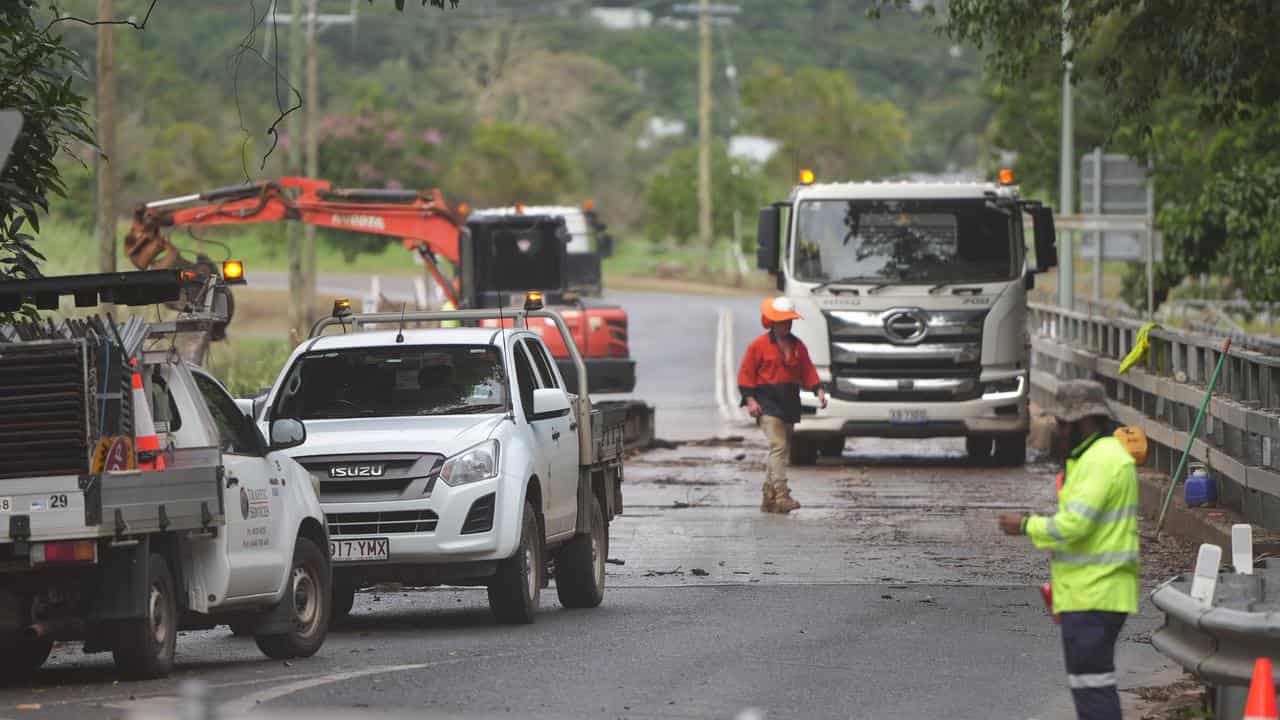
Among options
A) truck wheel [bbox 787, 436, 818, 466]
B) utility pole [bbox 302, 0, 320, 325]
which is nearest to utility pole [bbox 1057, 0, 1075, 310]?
truck wheel [bbox 787, 436, 818, 466]

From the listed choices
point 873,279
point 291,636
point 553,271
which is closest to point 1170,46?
point 873,279

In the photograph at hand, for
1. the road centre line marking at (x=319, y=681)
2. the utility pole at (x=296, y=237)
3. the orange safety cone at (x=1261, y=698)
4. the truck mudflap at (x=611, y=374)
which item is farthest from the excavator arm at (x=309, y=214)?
the orange safety cone at (x=1261, y=698)

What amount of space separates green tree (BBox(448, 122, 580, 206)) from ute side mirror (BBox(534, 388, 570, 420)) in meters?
62.5

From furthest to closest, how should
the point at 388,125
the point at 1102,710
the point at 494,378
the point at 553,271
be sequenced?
the point at 388,125, the point at 553,271, the point at 494,378, the point at 1102,710

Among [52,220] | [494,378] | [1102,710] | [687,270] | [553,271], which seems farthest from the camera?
[687,270]

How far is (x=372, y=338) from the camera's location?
14195mm

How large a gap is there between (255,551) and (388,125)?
5646 cm

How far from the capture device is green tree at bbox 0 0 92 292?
14.0 m

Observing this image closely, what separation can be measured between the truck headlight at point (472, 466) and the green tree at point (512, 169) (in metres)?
63.4

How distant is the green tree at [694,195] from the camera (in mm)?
86250

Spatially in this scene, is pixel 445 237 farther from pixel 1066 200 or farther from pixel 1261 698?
pixel 1261 698

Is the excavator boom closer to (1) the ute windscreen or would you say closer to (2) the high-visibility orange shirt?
(1) the ute windscreen

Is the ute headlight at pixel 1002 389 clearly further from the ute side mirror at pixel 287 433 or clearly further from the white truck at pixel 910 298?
the ute side mirror at pixel 287 433

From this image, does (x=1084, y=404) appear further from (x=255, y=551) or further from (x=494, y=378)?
(x=494, y=378)
